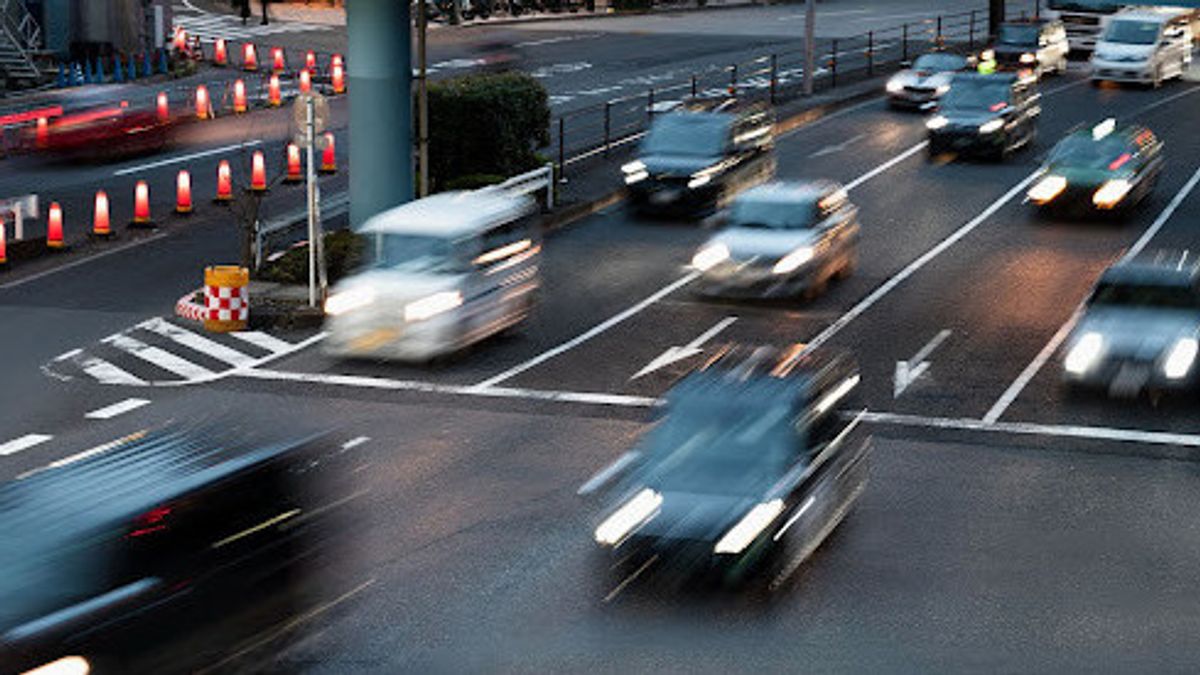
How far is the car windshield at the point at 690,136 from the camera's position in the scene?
38562 mm

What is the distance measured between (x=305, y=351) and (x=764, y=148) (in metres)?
14.9

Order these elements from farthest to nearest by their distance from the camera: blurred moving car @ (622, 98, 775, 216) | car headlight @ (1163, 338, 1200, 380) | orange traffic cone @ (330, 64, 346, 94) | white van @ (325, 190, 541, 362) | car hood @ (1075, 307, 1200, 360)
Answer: orange traffic cone @ (330, 64, 346, 94) < blurred moving car @ (622, 98, 775, 216) < white van @ (325, 190, 541, 362) < car hood @ (1075, 307, 1200, 360) < car headlight @ (1163, 338, 1200, 380)

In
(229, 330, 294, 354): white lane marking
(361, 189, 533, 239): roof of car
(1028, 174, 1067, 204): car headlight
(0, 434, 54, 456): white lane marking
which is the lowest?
(229, 330, 294, 354): white lane marking

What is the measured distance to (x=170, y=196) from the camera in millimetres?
39281

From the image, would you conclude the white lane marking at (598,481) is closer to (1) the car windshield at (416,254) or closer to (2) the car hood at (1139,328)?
(1) the car windshield at (416,254)

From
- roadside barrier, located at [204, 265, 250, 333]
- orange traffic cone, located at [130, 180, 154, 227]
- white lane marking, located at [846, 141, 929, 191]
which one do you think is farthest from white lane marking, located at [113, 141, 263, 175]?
roadside barrier, located at [204, 265, 250, 333]

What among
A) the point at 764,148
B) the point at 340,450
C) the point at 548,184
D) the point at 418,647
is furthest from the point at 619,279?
the point at 418,647

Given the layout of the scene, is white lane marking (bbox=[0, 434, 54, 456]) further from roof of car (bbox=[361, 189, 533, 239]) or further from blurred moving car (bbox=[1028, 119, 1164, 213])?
blurred moving car (bbox=[1028, 119, 1164, 213])

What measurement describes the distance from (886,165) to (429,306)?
20311 millimetres

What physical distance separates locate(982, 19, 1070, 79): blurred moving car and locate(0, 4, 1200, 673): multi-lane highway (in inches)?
787

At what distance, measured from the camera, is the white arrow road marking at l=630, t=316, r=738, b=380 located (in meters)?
27.4

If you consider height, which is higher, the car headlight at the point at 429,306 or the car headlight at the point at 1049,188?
the car headlight at the point at 429,306

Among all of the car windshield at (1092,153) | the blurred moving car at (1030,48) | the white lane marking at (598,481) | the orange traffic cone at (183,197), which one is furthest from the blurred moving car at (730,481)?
the blurred moving car at (1030,48)

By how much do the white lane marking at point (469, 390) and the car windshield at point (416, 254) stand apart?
60.1 inches
